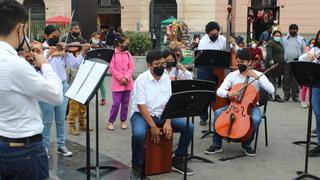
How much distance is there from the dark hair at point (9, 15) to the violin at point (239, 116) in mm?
3909

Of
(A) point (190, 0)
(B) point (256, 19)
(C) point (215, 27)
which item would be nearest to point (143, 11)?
(A) point (190, 0)

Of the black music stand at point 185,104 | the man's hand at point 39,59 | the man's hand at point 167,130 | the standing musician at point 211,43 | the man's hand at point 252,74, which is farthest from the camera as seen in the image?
the standing musician at point 211,43

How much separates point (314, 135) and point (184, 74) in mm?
2536

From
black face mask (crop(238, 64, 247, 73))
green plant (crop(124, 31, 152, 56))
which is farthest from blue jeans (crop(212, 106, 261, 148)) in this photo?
green plant (crop(124, 31, 152, 56))

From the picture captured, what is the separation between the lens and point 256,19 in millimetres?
26250

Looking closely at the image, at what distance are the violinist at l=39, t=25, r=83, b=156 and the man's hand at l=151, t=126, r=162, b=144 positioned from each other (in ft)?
3.81

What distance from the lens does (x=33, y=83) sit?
271 cm

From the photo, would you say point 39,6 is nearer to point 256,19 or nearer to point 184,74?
point 256,19

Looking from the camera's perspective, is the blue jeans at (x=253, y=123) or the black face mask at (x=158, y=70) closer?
the black face mask at (x=158, y=70)

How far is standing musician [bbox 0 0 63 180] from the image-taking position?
2.70 m

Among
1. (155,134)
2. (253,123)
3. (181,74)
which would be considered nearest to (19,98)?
(155,134)

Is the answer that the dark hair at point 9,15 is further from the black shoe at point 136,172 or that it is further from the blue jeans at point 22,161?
the black shoe at point 136,172

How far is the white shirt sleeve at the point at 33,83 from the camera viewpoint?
2.69m

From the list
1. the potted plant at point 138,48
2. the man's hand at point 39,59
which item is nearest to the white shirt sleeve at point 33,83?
the man's hand at point 39,59
